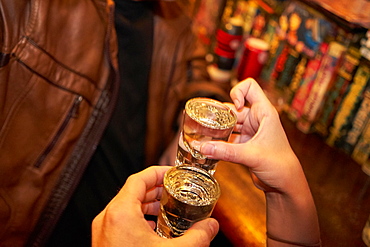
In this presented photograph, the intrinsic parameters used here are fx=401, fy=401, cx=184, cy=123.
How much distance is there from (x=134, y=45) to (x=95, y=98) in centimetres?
30

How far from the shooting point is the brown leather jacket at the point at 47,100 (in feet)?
3.08

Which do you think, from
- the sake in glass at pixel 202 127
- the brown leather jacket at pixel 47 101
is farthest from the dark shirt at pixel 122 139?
the sake in glass at pixel 202 127

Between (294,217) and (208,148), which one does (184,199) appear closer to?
(208,148)

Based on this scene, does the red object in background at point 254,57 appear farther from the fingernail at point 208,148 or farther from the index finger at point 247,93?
the fingernail at point 208,148

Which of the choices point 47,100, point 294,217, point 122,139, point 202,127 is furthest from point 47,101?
point 294,217

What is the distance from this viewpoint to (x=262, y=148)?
73cm

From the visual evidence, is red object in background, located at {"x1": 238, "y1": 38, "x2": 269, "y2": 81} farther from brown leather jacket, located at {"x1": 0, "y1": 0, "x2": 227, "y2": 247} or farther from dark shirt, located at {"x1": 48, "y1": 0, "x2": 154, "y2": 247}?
brown leather jacket, located at {"x1": 0, "y1": 0, "x2": 227, "y2": 247}

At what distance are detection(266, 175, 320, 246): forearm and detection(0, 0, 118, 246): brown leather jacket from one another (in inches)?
20.9

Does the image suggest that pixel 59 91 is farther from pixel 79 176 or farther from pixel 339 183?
pixel 339 183

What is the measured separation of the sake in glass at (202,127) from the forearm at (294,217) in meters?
0.16

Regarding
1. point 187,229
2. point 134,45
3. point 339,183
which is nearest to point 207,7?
point 134,45

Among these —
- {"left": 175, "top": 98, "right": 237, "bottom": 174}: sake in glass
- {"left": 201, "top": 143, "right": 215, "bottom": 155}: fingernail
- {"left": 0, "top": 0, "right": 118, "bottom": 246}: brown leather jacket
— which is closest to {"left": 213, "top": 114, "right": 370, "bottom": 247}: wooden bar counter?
{"left": 175, "top": 98, "right": 237, "bottom": 174}: sake in glass

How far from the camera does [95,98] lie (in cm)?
112

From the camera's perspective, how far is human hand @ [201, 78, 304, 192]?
684 mm
